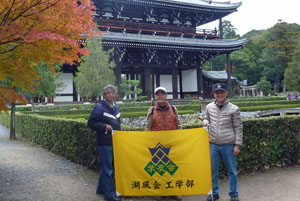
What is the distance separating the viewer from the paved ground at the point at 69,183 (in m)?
4.28

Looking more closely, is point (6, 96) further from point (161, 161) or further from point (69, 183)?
point (161, 161)

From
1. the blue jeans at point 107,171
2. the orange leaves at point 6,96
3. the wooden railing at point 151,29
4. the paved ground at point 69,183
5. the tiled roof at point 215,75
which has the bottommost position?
the paved ground at point 69,183

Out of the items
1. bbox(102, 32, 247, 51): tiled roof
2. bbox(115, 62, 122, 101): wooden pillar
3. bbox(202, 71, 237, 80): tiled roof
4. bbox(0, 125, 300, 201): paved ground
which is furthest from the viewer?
bbox(202, 71, 237, 80): tiled roof

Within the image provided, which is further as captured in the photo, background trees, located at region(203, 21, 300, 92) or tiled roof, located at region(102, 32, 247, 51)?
background trees, located at region(203, 21, 300, 92)

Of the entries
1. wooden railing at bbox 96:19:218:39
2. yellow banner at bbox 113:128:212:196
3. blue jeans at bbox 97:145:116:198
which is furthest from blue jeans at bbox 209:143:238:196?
wooden railing at bbox 96:19:218:39

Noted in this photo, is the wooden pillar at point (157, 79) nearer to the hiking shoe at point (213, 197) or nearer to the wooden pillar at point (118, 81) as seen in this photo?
the wooden pillar at point (118, 81)

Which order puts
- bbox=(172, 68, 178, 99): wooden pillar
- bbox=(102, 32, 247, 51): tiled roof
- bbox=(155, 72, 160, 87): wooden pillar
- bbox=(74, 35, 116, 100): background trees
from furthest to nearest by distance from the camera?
1. bbox=(155, 72, 160, 87): wooden pillar
2. bbox=(172, 68, 178, 99): wooden pillar
3. bbox=(102, 32, 247, 51): tiled roof
4. bbox=(74, 35, 116, 100): background trees

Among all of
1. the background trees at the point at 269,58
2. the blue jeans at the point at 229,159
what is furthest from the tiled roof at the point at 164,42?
the background trees at the point at 269,58

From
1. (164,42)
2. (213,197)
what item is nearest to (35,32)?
(213,197)

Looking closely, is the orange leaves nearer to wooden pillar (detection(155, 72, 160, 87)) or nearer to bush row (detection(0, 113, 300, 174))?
bush row (detection(0, 113, 300, 174))

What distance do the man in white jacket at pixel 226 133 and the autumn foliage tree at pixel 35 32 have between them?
2.71m

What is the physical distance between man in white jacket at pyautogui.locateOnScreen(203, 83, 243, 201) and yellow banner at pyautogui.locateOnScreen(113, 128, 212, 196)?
19cm

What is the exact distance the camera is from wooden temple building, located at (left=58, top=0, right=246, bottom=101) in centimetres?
2188

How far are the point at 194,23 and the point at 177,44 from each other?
6.21 meters
